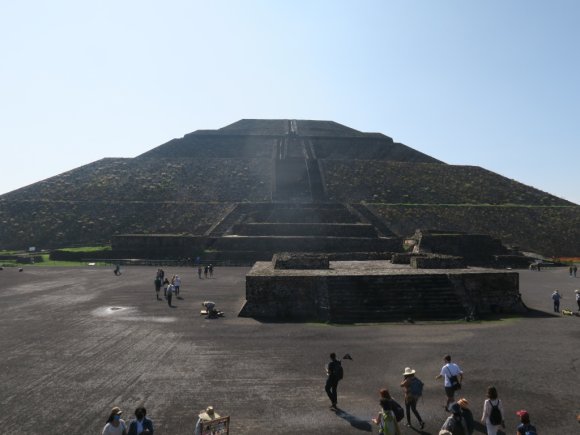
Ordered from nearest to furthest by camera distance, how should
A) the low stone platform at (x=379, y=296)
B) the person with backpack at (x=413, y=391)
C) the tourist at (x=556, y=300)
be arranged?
the person with backpack at (x=413, y=391) → the low stone platform at (x=379, y=296) → the tourist at (x=556, y=300)

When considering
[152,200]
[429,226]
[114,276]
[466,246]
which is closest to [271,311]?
[114,276]

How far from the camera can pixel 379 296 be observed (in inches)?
597

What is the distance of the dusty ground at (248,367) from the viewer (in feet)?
24.6

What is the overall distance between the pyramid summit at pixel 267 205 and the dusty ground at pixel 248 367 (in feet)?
61.3

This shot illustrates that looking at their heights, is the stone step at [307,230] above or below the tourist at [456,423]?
above

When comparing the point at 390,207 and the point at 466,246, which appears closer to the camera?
→ the point at 466,246

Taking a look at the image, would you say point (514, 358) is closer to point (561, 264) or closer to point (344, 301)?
point (344, 301)

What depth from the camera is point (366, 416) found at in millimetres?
7523

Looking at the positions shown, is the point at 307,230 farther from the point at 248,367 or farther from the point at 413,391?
the point at 413,391

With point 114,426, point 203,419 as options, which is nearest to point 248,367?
point 203,419

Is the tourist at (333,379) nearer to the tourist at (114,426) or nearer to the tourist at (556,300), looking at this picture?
the tourist at (114,426)

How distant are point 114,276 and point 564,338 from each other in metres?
21.8

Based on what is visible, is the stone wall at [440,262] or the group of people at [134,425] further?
the stone wall at [440,262]

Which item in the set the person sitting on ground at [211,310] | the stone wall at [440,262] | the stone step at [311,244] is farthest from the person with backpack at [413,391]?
the stone step at [311,244]
